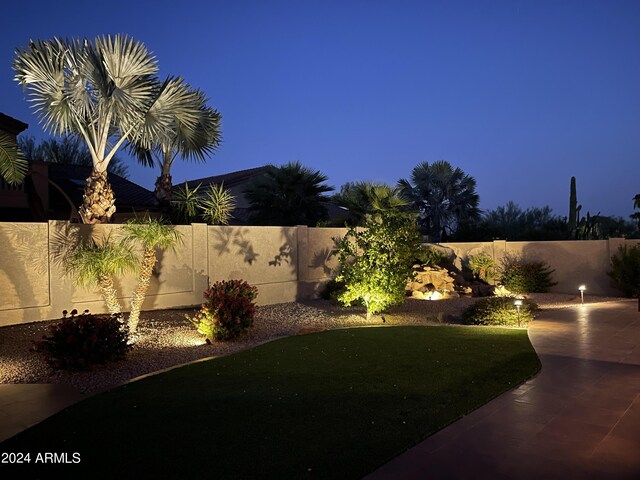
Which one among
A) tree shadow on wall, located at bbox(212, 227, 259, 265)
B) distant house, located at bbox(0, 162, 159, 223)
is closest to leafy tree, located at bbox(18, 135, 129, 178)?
distant house, located at bbox(0, 162, 159, 223)

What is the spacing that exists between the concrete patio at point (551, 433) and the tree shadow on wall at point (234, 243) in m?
8.41

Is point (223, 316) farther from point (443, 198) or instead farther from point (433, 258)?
point (443, 198)

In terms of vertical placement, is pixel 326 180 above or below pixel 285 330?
above

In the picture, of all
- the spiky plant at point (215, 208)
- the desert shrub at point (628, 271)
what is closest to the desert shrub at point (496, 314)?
the desert shrub at point (628, 271)

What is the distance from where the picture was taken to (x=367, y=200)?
18.5m

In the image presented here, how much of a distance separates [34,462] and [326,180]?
55.1ft

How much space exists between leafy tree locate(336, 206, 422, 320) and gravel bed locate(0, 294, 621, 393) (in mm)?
601

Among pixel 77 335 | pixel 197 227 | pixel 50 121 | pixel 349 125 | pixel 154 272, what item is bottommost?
pixel 77 335

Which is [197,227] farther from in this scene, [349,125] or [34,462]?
[349,125]

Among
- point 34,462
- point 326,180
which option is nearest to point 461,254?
point 326,180

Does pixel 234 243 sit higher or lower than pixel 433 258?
higher

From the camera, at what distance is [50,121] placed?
11.0m

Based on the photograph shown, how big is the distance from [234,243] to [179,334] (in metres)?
4.33

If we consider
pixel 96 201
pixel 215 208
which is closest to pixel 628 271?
pixel 215 208
